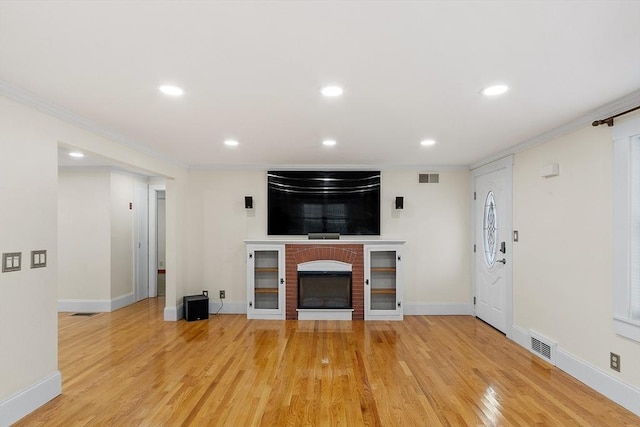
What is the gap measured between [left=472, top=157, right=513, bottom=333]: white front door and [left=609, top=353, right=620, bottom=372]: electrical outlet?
148 centimetres

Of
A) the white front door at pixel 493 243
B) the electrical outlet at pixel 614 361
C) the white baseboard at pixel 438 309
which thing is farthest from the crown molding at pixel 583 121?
the white baseboard at pixel 438 309

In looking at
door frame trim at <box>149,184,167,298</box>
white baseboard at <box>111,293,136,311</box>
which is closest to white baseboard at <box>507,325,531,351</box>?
white baseboard at <box>111,293,136,311</box>

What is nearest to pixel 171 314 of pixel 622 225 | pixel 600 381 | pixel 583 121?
pixel 600 381

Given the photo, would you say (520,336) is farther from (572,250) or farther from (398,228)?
(398,228)

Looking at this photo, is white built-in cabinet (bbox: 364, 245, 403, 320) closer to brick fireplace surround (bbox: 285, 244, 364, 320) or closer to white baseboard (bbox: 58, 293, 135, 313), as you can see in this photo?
brick fireplace surround (bbox: 285, 244, 364, 320)

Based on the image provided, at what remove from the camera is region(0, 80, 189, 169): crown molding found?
2.47 meters

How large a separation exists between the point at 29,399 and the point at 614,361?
4.80 m

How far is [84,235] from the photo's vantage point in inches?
223

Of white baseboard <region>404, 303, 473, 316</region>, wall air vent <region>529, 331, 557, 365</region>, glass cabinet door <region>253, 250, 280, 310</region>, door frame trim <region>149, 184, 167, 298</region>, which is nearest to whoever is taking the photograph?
wall air vent <region>529, 331, 557, 365</region>

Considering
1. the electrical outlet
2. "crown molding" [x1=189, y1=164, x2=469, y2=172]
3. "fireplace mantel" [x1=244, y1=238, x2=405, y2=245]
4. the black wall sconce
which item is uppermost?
"crown molding" [x1=189, y1=164, x2=469, y2=172]

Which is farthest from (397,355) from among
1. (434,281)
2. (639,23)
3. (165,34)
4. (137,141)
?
(137,141)

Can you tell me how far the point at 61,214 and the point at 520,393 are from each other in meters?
6.95

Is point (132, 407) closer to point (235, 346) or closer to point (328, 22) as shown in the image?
point (235, 346)

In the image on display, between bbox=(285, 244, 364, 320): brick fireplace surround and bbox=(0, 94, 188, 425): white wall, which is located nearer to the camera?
bbox=(0, 94, 188, 425): white wall
